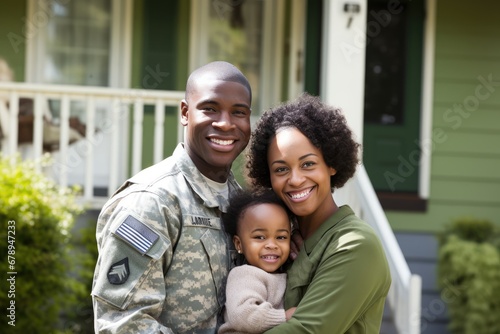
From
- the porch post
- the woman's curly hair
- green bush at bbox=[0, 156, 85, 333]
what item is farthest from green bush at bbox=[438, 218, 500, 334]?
the woman's curly hair

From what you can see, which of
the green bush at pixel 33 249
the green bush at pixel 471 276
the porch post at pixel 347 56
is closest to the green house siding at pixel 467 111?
the green bush at pixel 471 276

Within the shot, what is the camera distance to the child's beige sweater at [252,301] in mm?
2645

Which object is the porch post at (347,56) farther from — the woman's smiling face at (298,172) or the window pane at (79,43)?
the woman's smiling face at (298,172)

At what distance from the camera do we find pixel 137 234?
8.16 feet

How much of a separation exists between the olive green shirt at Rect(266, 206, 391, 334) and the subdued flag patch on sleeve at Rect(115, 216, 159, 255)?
1.59ft

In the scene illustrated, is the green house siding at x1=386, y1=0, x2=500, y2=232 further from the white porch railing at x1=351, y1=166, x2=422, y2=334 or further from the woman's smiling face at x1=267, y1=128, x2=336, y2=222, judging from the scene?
the woman's smiling face at x1=267, y1=128, x2=336, y2=222

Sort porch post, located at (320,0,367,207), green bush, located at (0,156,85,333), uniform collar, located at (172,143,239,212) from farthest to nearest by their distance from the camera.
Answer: porch post, located at (320,0,367,207) → green bush, located at (0,156,85,333) → uniform collar, located at (172,143,239,212)

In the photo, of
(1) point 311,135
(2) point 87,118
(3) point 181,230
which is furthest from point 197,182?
(2) point 87,118

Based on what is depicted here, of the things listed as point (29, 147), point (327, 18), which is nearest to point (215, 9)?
point (327, 18)

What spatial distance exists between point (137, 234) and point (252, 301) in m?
0.46

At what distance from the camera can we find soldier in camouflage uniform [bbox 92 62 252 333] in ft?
8.18

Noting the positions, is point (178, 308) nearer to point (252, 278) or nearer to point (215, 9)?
point (252, 278)

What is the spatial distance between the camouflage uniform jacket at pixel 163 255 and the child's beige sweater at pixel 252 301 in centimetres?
6

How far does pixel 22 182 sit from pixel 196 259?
11.6ft
